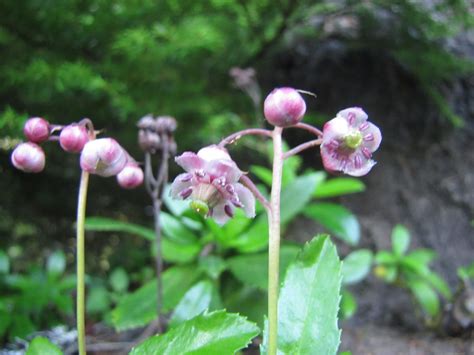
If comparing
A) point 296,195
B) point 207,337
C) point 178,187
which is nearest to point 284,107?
point 178,187

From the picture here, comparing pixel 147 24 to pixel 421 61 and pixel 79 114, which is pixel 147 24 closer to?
pixel 79 114

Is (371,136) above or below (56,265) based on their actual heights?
above

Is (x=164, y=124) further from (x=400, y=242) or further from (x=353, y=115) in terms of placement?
(x=400, y=242)

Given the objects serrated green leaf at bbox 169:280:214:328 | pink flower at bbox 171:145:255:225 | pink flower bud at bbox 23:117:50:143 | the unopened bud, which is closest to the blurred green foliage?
the unopened bud

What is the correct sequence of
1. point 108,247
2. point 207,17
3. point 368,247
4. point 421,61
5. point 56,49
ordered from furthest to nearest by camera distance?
point 108,247 < point 368,247 < point 421,61 < point 207,17 < point 56,49

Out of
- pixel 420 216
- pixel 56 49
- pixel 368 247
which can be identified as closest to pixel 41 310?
pixel 56 49
